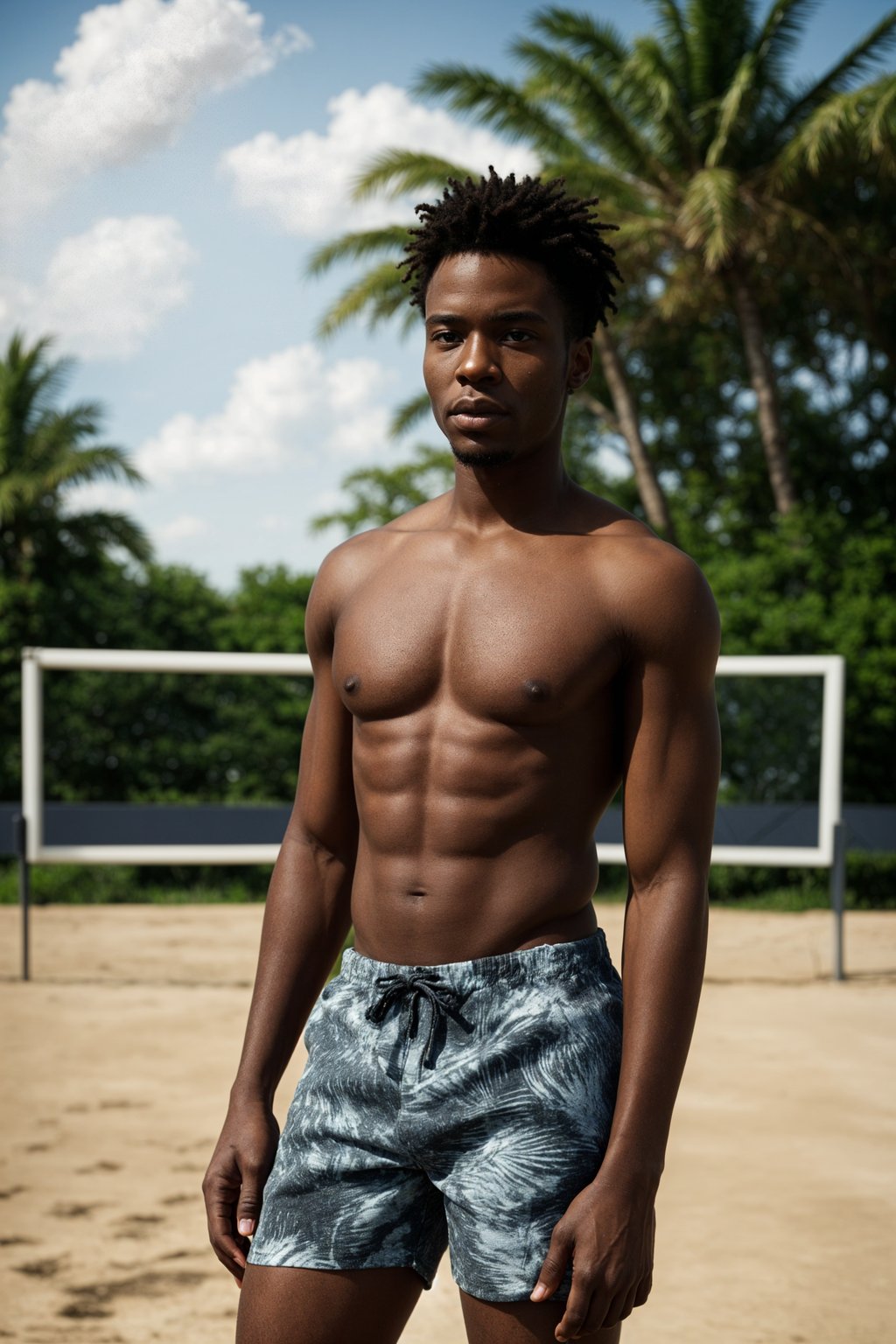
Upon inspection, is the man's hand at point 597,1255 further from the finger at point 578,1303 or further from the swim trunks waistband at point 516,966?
the swim trunks waistband at point 516,966

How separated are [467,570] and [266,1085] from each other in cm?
74

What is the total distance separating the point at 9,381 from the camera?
2006cm

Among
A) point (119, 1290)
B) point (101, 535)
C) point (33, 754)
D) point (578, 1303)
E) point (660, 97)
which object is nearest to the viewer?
point (578, 1303)

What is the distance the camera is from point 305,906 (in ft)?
6.61

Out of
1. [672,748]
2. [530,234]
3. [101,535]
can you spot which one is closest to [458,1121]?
[672,748]

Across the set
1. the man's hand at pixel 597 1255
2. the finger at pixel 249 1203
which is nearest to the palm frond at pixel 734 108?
the finger at pixel 249 1203

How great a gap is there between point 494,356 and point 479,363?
0.03 m

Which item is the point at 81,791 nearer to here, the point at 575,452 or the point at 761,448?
the point at 761,448

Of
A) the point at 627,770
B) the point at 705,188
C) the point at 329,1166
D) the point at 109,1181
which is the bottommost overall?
the point at 109,1181

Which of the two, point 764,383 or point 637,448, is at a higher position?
point 764,383

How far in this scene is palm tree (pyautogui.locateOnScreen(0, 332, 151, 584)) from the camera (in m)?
18.9

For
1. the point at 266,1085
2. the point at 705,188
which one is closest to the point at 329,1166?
the point at 266,1085

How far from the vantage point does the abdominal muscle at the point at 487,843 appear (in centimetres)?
177

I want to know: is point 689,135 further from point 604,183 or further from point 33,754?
point 33,754
